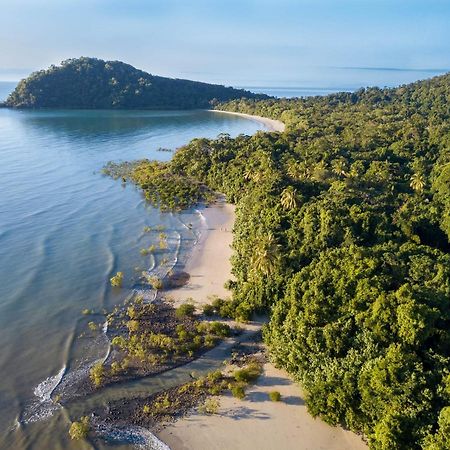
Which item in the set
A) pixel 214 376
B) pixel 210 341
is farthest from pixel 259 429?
pixel 210 341

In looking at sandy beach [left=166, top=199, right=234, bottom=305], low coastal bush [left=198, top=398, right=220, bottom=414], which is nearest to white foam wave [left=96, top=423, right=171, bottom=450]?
low coastal bush [left=198, top=398, right=220, bottom=414]

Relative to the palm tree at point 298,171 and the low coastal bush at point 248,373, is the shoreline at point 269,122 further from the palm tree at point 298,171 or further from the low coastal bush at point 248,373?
the low coastal bush at point 248,373

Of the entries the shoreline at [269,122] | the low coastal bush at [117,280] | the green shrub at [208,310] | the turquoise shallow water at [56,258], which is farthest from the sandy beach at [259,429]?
the shoreline at [269,122]

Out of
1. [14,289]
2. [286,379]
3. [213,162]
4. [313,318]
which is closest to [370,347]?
[313,318]

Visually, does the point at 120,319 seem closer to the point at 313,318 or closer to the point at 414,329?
the point at 313,318

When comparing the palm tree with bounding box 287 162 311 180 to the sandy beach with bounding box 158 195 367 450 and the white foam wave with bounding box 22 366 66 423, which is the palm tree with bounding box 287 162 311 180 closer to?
the sandy beach with bounding box 158 195 367 450

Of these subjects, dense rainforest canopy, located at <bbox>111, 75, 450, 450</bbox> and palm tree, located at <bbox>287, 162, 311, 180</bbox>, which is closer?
dense rainforest canopy, located at <bbox>111, 75, 450, 450</bbox>
